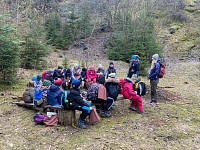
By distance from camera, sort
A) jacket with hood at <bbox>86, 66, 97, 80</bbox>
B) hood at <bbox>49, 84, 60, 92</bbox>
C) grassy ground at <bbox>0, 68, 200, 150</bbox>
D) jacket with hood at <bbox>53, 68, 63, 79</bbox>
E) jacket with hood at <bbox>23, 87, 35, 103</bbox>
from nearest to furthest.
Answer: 1. grassy ground at <bbox>0, 68, 200, 150</bbox>
2. hood at <bbox>49, 84, 60, 92</bbox>
3. jacket with hood at <bbox>23, 87, 35, 103</bbox>
4. jacket with hood at <bbox>53, 68, 63, 79</bbox>
5. jacket with hood at <bbox>86, 66, 97, 80</bbox>

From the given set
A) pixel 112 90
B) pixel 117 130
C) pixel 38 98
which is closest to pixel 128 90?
pixel 112 90

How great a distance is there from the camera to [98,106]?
7.80 meters

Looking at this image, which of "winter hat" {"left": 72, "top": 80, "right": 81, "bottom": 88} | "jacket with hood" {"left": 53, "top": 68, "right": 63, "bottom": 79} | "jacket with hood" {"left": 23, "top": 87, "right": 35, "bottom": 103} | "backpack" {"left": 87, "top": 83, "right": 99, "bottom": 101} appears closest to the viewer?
"winter hat" {"left": 72, "top": 80, "right": 81, "bottom": 88}

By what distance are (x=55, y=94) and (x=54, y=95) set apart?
0.05m

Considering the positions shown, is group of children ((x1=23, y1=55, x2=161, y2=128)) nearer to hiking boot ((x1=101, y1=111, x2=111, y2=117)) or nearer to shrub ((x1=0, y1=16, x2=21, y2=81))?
hiking boot ((x1=101, y1=111, x2=111, y2=117))

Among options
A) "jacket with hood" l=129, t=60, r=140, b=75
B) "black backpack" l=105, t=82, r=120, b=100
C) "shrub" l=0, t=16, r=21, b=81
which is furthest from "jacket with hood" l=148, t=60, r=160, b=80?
"shrub" l=0, t=16, r=21, b=81

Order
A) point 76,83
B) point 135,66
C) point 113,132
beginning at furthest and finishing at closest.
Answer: point 135,66
point 113,132
point 76,83

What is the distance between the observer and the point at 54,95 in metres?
6.88

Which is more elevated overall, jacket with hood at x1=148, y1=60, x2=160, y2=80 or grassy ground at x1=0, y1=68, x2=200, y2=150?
jacket with hood at x1=148, y1=60, x2=160, y2=80

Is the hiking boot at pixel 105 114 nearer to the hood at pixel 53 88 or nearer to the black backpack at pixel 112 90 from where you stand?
the black backpack at pixel 112 90

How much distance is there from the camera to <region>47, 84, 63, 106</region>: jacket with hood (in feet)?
22.4

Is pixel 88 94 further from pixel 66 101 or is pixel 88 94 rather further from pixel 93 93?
pixel 66 101

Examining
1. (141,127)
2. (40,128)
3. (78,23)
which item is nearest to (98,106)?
(141,127)

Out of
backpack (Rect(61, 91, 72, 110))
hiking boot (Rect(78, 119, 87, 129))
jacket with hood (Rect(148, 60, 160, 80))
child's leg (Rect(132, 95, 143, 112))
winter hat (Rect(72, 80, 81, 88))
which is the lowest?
hiking boot (Rect(78, 119, 87, 129))
